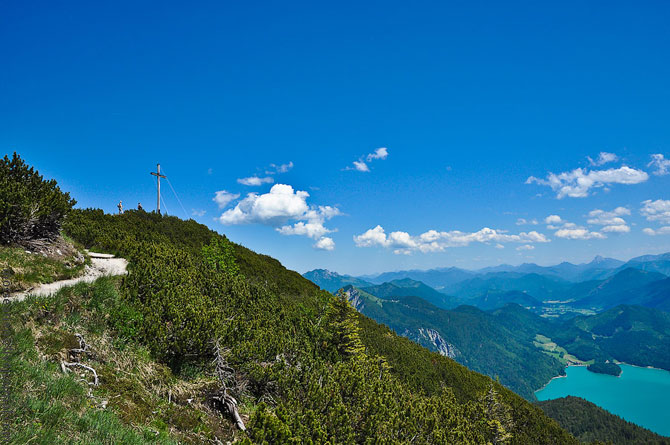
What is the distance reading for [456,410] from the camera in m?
18.0

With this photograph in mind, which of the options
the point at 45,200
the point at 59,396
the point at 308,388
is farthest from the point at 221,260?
the point at 59,396

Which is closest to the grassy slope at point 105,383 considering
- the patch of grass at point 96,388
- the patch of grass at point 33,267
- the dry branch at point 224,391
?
the patch of grass at point 96,388

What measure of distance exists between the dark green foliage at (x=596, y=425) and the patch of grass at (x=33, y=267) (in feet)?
582

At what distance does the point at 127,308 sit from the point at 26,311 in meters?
2.39

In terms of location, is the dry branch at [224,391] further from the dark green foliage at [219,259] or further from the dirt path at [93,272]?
the dark green foliage at [219,259]

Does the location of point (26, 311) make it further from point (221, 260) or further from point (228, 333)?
point (221, 260)

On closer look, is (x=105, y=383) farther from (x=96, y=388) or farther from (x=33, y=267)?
(x=33, y=267)

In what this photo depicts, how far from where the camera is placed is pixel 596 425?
14000cm

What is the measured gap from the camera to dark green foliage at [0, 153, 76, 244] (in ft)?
36.2

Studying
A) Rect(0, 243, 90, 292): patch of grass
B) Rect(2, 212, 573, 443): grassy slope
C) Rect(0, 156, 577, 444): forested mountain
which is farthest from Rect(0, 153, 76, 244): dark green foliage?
Rect(2, 212, 573, 443): grassy slope

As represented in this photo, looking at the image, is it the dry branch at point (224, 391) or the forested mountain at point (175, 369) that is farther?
the dry branch at point (224, 391)

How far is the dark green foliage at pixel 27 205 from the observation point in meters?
11.0

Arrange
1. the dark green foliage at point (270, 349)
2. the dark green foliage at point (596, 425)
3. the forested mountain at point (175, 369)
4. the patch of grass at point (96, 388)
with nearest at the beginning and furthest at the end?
the patch of grass at point (96, 388)
the forested mountain at point (175, 369)
the dark green foliage at point (270, 349)
the dark green foliage at point (596, 425)

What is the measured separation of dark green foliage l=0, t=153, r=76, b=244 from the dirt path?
200 cm
